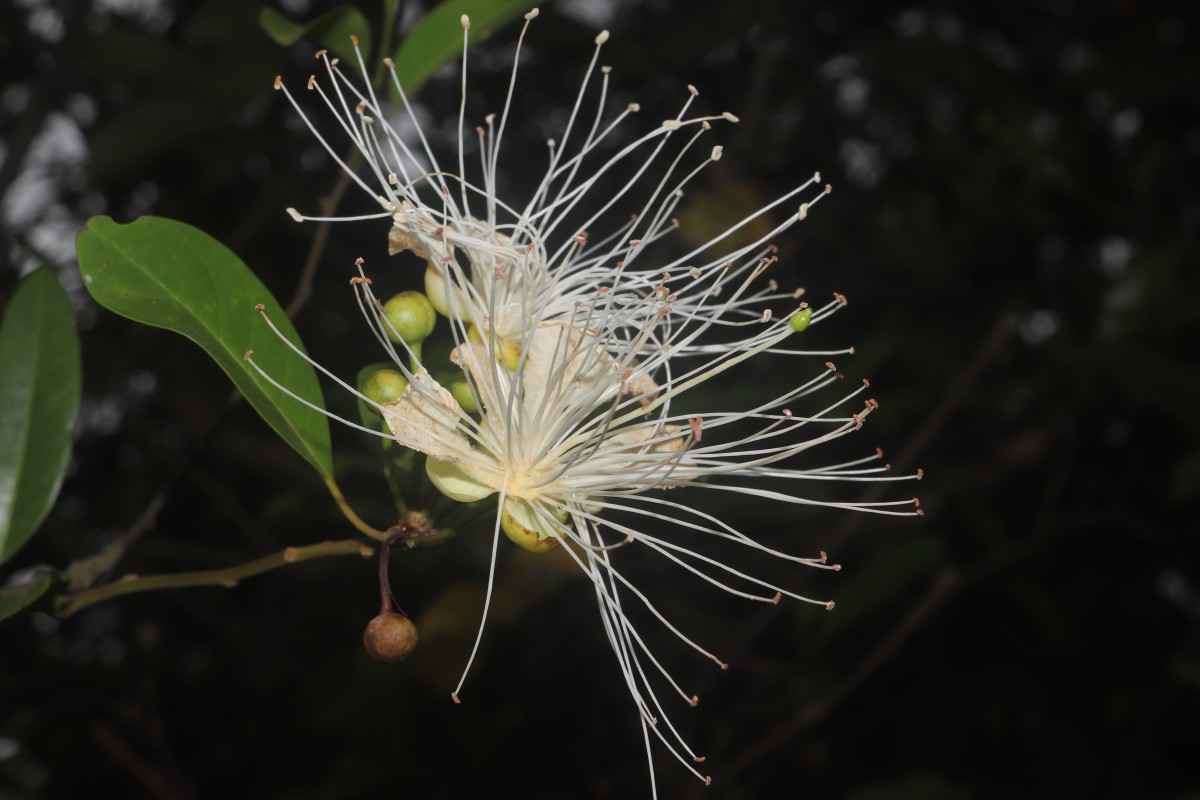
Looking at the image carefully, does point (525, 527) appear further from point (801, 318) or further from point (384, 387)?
point (801, 318)

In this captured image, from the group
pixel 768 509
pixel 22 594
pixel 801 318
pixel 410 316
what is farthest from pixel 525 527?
pixel 768 509

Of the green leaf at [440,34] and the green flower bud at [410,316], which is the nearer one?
the green flower bud at [410,316]

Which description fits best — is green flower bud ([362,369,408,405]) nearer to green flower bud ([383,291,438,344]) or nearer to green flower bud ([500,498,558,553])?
green flower bud ([383,291,438,344])

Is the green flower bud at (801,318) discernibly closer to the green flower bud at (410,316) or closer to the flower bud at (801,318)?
the flower bud at (801,318)

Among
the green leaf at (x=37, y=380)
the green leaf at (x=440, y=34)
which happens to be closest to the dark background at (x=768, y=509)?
the green leaf at (x=37, y=380)

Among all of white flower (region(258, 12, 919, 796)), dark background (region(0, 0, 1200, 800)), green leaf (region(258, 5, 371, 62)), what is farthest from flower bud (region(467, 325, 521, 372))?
dark background (region(0, 0, 1200, 800))

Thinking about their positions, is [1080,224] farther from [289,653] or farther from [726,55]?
[289,653]

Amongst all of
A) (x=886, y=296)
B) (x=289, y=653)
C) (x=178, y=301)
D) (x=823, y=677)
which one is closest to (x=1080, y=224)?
(x=886, y=296)
